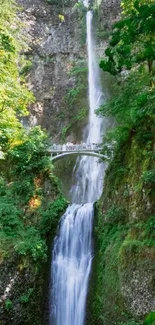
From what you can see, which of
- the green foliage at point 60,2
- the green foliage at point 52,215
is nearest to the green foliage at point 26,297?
the green foliage at point 52,215

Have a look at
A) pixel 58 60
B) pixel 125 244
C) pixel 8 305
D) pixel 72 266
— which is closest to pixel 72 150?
pixel 72 266

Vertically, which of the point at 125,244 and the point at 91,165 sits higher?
the point at 91,165

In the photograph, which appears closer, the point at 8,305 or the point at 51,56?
the point at 8,305

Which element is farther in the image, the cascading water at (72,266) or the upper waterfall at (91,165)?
the upper waterfall at (91,165)

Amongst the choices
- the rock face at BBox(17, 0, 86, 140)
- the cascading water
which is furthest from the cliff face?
the rock face at BBox(17, 0, 86, 140)

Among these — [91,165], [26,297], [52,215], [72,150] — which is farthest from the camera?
[91,165]

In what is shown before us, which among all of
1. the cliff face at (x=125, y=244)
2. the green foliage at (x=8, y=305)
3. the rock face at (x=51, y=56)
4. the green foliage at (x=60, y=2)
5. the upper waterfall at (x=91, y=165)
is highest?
the green foliage at (x=60, y=2)

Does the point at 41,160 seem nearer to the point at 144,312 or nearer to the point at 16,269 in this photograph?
the point at 16,269

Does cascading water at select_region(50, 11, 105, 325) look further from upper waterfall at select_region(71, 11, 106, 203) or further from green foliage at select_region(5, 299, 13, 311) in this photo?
upper waterfall at select_region(71, 11, 106, 203)

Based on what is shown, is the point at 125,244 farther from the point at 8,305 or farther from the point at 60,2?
the point at 60,2

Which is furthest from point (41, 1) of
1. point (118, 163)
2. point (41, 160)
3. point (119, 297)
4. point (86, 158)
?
point (119, 297)

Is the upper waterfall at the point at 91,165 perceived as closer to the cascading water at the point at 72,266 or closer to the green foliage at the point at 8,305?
the cascading water at the point at 72,266

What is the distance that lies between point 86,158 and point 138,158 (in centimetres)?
1353

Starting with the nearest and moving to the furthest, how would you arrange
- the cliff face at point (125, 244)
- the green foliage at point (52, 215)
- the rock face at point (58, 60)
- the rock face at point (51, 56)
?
the cliff face at point (125, 244) < the green foliage at point (52, 215) < the rock face at point (58, 60) < the rock face at point (51, 56)
